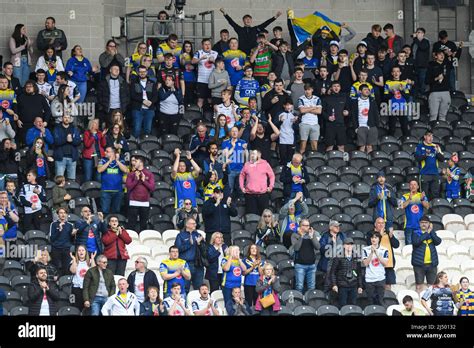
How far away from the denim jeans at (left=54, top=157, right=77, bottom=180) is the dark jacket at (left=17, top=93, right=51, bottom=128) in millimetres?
973

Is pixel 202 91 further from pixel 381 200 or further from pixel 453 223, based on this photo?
pixel 453 223

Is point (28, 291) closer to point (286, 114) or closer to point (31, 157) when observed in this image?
point (31, 157)

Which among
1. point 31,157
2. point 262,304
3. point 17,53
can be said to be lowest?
point 262,304

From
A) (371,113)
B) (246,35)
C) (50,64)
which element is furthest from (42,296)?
(246,35)

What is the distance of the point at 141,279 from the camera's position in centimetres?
2112

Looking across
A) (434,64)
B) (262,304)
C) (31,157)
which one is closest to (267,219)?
(262,304)

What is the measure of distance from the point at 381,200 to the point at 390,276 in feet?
5.49

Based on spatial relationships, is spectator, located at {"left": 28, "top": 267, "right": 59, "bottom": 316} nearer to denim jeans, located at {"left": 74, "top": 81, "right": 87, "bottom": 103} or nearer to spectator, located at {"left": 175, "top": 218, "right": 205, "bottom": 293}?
spectator, located at {"left": 175, "top": 218, "right": 205, "bottom": 293}

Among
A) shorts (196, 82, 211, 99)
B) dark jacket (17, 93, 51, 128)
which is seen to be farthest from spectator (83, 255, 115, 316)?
shorts (196, 82, 211, 99)

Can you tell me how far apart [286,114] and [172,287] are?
539cm

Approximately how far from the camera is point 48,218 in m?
23.2

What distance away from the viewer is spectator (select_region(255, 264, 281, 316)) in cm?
2127
